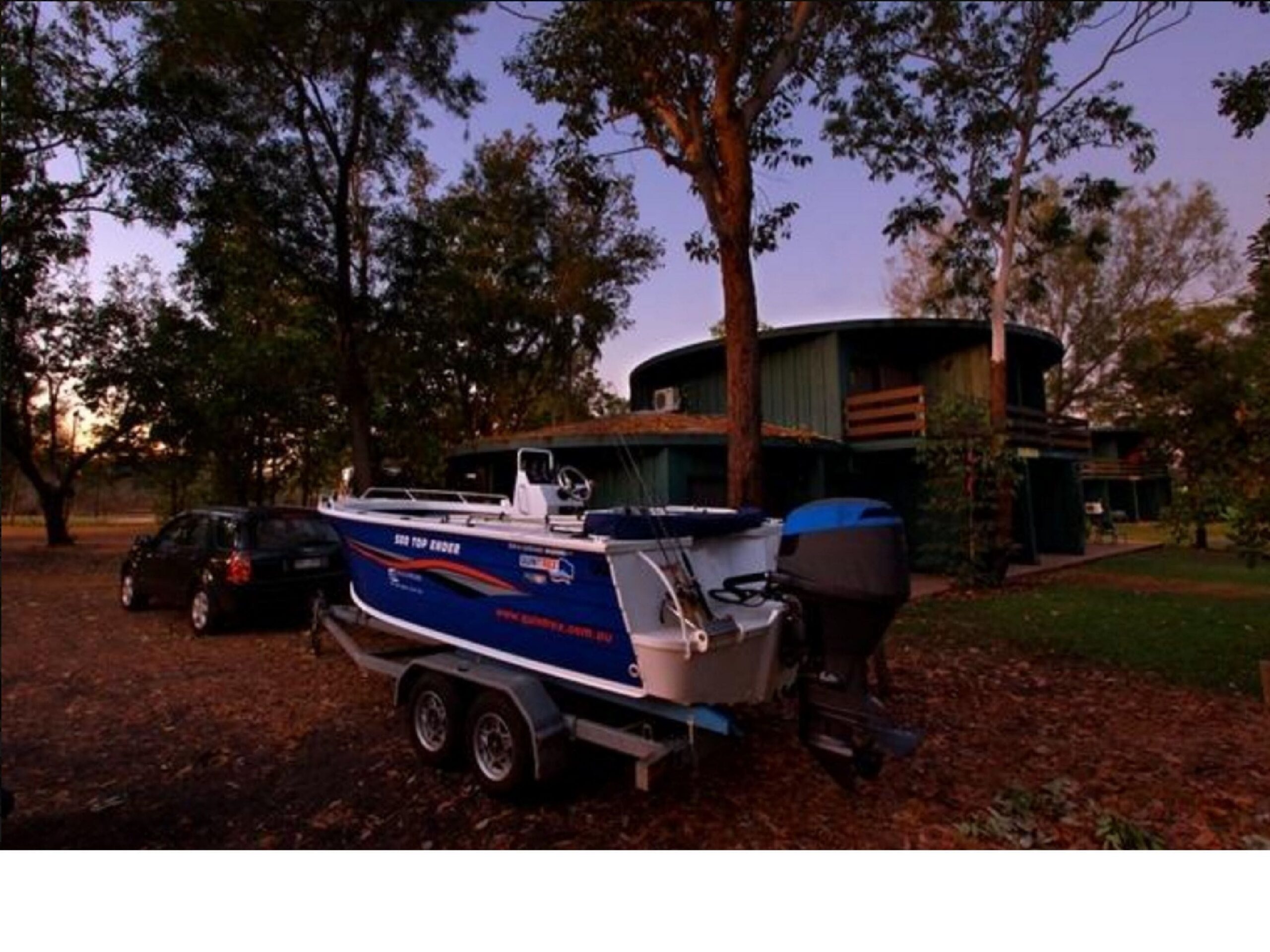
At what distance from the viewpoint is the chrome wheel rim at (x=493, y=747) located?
125 inches

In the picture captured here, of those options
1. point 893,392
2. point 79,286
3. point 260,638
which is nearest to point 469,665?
point 260,638

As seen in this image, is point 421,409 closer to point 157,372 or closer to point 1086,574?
point 157,372

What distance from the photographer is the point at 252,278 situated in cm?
746

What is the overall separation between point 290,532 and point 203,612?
113 centimetres

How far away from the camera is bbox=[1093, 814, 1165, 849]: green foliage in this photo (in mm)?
2736

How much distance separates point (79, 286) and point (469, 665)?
438 centimetres

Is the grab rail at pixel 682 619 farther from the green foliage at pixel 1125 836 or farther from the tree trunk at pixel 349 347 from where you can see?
the tree trunk at pixel 349 347

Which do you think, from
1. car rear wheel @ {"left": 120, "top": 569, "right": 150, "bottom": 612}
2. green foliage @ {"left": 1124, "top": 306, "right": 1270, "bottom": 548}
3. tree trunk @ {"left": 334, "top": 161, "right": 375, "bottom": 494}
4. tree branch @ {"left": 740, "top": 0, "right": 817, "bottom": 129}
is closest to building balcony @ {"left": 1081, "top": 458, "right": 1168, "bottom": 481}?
green foliage @ {"left": 1124, "top": 306, "right": 1270, "bottom": 548}

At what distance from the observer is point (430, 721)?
12.0 feet

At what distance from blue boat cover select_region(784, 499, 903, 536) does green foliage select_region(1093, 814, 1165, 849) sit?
5.08ft

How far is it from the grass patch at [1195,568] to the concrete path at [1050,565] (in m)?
0.28

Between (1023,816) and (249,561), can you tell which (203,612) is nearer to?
(249,561)

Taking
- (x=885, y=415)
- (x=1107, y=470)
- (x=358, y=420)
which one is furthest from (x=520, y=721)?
(x=1107, y=470)

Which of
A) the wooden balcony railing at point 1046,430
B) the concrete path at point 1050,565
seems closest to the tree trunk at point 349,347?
the concrete path at point 1050,565
